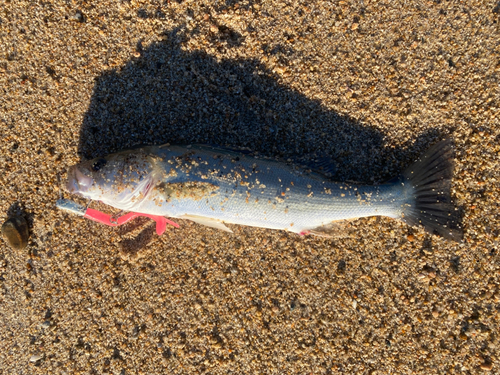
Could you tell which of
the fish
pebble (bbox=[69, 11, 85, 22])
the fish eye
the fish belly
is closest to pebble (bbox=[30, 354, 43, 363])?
the fish

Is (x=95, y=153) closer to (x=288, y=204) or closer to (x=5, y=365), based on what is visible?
(x=288, y=204)

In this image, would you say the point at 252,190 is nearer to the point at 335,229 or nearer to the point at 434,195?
the point at 335,229

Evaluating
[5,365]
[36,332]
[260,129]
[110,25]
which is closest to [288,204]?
[260,129]

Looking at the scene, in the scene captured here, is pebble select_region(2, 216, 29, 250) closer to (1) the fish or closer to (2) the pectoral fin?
(1) the fish

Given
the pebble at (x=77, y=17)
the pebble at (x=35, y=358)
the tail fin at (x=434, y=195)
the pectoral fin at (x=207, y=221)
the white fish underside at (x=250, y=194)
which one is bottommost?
the pebble at (x=35, y=358)

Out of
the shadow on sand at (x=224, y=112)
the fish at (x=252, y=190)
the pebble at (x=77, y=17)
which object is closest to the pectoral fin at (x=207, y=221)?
the fish at (x=252, y=190)

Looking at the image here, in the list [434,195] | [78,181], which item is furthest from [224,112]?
[434,195]

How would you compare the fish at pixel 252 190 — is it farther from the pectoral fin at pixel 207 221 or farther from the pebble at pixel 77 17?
the pebble at pixel 77 17
